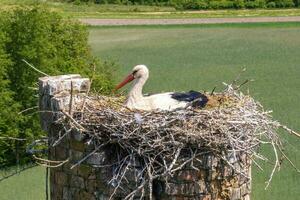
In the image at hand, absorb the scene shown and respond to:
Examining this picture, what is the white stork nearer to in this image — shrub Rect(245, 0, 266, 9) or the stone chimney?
the stone chimney

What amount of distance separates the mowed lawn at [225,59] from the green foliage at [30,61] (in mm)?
4855

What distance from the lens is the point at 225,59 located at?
146 ft

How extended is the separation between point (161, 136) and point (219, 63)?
36.0 metres

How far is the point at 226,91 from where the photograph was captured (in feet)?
31.2

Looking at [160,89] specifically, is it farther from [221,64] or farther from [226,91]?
[226,91]

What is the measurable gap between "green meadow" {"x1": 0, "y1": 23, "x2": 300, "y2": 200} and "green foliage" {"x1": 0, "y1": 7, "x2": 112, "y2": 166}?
3.41 meters

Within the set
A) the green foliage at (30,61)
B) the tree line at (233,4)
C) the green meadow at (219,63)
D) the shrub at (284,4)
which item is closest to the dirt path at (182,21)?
the green meadow at (219,63)

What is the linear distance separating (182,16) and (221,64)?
25863 millimetres

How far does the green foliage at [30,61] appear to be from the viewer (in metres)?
28.0

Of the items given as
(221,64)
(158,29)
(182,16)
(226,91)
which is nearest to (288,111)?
(221,64)

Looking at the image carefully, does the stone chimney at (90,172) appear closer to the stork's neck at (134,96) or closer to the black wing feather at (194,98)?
the stork's neck at (134,96)

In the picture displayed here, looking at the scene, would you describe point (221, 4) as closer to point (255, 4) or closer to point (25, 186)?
point (255, 4)

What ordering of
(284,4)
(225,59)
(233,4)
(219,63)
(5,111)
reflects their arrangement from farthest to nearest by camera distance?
(233,4) < (284,4) < (225,59) < (219,63) < (5,111)

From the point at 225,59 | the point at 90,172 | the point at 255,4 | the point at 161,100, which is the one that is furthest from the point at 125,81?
the point at 255,4
